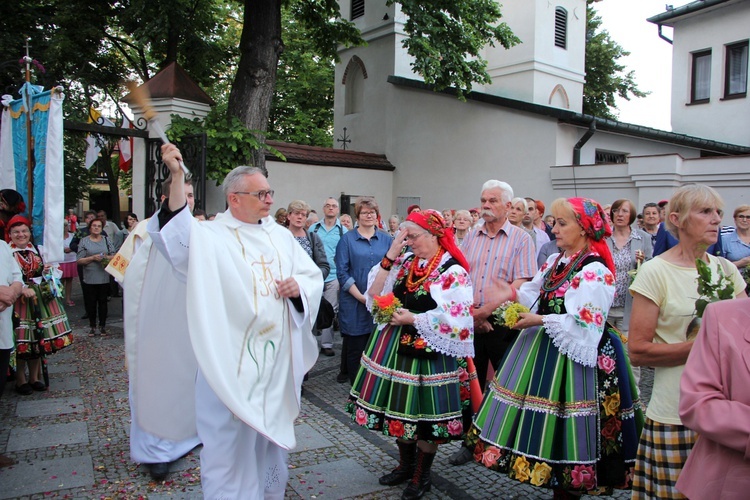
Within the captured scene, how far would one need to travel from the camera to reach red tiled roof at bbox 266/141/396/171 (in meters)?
14.0

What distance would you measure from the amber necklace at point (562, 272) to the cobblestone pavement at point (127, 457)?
4.82ft

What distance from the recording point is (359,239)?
6594 mm

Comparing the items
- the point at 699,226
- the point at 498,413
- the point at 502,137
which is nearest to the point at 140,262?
the point at 498,413

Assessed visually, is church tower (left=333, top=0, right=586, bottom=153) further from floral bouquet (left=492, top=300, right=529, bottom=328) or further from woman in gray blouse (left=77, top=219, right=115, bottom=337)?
floral bouquet (left=492, top=300, right=529, bottom=328)

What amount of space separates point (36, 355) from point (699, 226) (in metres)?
6.39

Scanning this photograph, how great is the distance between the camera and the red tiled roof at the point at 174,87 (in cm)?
1037

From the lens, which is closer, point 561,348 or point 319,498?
point 561,348

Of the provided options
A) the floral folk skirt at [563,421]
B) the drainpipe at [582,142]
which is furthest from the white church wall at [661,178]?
the floral folk skirt at [563,421]

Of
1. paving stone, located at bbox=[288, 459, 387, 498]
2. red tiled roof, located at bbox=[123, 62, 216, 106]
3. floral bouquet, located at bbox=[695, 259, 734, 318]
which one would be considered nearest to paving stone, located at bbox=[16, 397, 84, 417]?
paving stone, located at bbox=[288, 459, 387, 498]

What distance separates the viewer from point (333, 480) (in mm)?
4328

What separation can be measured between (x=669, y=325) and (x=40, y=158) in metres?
7.43

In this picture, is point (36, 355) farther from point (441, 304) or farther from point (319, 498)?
point (441, 304)

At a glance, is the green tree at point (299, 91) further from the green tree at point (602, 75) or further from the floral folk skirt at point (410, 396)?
the floral folk skirt at point (410, 396)

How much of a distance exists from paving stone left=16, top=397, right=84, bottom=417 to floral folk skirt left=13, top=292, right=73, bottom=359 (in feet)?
1.76
